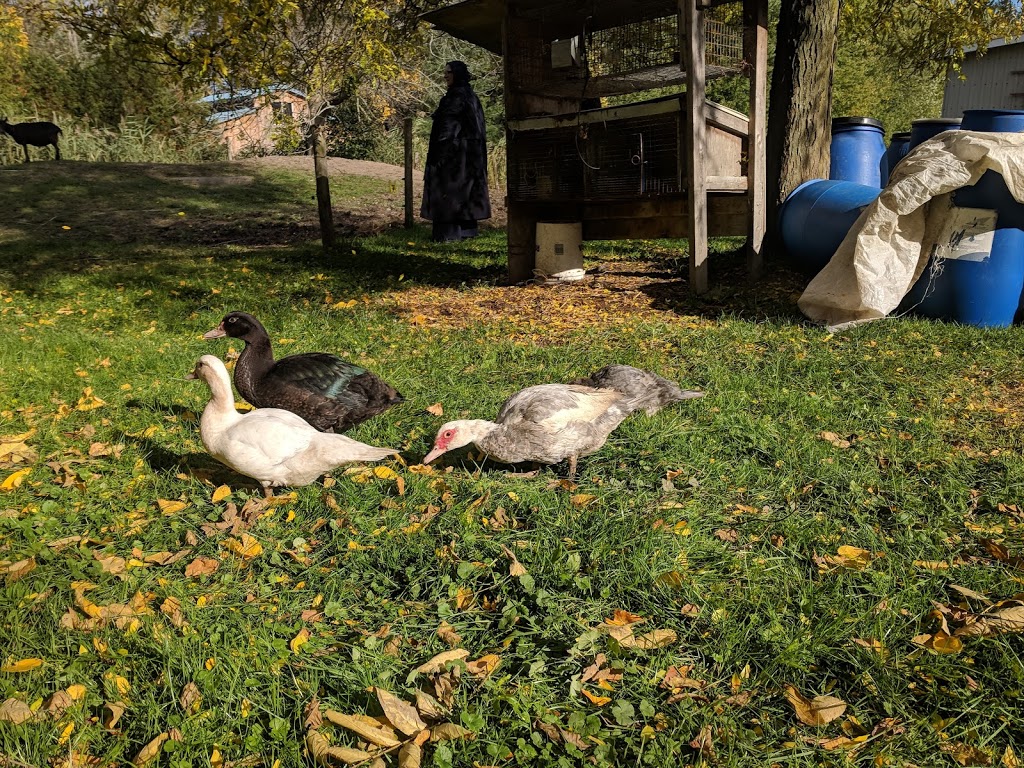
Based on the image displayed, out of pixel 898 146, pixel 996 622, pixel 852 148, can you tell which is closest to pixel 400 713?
pixel 996 622

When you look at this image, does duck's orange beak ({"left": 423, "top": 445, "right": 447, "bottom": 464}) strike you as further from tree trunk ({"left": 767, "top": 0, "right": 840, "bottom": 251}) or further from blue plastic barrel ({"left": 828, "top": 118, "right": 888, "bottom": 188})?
blue plastic barrel ({"left": 828, "top": 118, "right": 888, "bottom": 188})

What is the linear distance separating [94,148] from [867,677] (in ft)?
69.1

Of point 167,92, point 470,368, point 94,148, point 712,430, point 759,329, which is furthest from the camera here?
point 167,92

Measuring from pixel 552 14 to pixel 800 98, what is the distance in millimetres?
3093

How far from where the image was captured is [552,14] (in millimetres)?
9383

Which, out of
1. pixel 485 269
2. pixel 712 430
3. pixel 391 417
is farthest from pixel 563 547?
pixel 485 269

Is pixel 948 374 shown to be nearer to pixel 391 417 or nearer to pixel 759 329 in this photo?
pixel 759 329

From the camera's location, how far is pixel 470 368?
19.1ft

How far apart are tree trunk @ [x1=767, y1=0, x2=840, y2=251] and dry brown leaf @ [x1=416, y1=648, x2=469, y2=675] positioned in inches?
297

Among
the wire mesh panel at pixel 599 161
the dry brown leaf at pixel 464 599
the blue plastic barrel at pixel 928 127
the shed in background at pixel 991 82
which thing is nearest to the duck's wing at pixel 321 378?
the dry brown leaf at pixel 464 599

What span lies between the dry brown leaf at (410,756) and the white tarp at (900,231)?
553 cm

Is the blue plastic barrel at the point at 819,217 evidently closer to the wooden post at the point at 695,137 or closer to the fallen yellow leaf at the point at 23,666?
the wooden post at the point at 695,137

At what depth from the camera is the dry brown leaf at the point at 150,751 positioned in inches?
89.3

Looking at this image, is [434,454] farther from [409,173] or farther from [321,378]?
[409,173]
